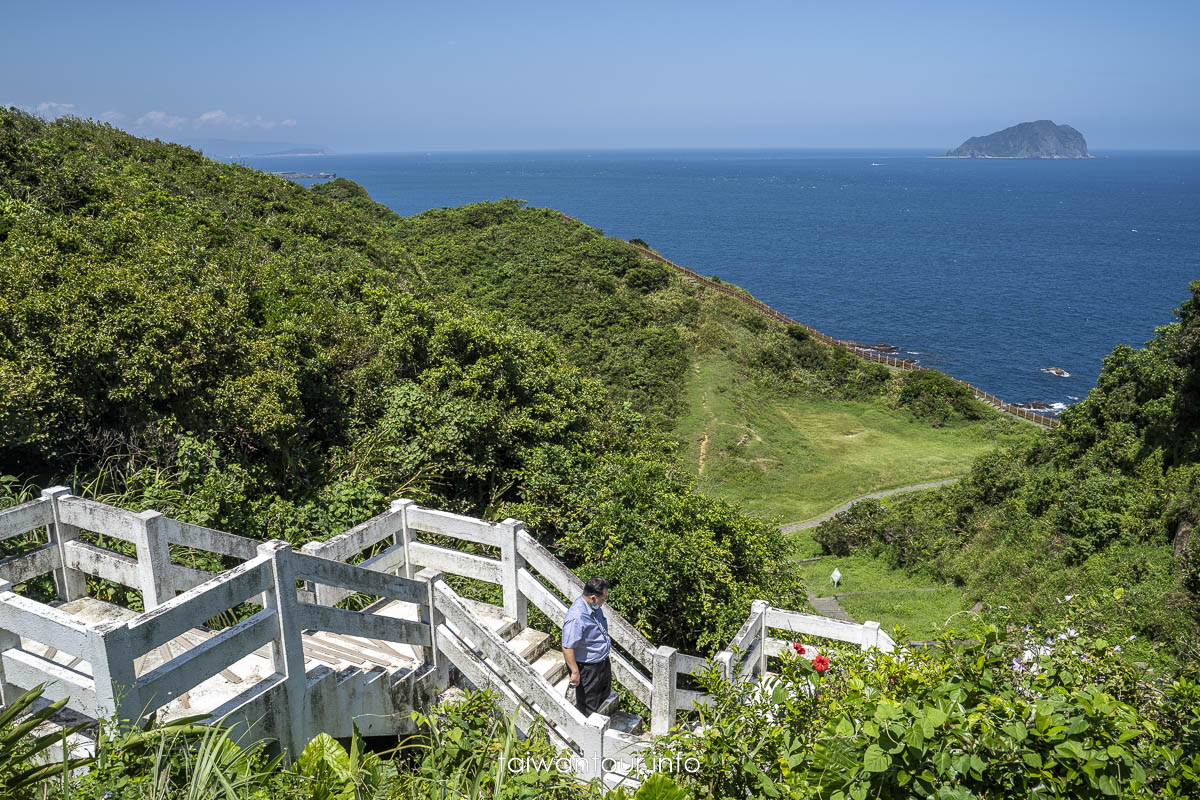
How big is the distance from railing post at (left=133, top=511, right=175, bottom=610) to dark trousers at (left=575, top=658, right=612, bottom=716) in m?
3.33

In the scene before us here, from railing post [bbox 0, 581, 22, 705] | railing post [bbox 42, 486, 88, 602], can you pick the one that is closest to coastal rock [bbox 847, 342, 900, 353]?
railing post [bbox 42, 486, 88, 602]

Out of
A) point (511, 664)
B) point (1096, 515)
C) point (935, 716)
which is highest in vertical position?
point (935, 716)

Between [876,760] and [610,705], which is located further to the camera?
[610,705]

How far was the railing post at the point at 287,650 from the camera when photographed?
202 inches

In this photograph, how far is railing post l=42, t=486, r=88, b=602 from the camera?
251 inches

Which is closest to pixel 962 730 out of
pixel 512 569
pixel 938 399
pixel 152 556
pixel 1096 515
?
pixel 512 569

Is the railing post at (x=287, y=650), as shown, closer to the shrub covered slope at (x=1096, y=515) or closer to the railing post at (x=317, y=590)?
the railing post at (x=317, y=590)

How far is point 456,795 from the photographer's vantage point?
13.6ft

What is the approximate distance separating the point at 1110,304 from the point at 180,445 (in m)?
92.4

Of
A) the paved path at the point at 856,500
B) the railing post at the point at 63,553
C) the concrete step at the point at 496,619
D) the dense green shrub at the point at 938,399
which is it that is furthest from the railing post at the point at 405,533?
the dense green shrub at the point at 938,399

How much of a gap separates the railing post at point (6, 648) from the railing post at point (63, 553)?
193 cm

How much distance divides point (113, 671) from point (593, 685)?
3.41m

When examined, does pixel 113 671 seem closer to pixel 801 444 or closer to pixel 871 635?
pixel 871 635

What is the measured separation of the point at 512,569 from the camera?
23.1 ft
